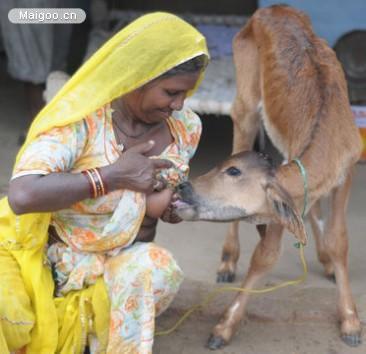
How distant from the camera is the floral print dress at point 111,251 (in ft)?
9.64

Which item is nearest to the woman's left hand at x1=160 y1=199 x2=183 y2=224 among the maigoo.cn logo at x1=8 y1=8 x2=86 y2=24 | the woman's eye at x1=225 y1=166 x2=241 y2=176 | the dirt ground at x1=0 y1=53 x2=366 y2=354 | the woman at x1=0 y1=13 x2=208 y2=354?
the woman at x1=0 y1=13 x2=208 y2=354

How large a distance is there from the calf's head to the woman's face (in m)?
0.34

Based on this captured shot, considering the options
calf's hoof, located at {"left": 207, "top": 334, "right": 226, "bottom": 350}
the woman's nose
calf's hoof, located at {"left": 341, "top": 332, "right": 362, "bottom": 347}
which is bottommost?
calf's hoof, located at {"left": 207, "top": 334, "right": 226, "bottom": 350}

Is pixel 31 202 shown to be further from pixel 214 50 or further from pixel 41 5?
pixel 214 50

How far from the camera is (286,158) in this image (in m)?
4.05

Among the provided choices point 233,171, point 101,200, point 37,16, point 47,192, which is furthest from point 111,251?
point 37,16

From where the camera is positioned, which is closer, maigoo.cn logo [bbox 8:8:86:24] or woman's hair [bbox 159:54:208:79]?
woman's hair [bbox 159:54:208:79]

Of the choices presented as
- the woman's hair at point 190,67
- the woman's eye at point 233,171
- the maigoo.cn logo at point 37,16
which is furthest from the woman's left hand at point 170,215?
the maigoo.cn logo at point 37,16

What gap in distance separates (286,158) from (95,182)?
57.8 inches

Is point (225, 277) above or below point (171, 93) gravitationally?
below

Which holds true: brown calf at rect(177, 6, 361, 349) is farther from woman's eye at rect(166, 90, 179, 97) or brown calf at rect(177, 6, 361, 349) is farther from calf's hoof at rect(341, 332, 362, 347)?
woman's eye at rect(166, 90, 179, 97)

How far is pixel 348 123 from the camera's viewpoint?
3.75 metres

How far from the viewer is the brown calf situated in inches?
127

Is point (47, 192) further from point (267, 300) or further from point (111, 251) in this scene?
point (267, 300)
